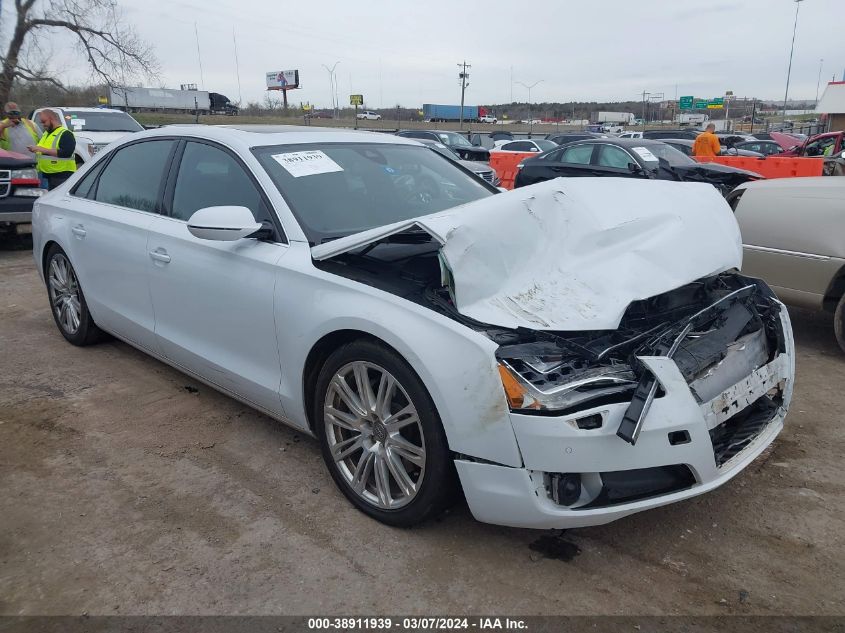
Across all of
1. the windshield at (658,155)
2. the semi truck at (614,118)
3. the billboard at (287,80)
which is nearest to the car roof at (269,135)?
the windshield at (658,155)

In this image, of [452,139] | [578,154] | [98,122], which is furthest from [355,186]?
[452,139]

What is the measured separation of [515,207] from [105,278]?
2907 mm

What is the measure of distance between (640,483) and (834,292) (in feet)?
10.9

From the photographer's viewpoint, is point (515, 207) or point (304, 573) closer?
point (304, 573)

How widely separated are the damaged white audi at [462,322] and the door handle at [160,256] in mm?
15

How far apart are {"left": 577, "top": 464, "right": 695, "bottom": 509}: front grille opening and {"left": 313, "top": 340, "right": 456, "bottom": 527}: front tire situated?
574 mm

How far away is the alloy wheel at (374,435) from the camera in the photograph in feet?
8.60

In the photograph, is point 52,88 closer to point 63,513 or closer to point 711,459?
point 63,513

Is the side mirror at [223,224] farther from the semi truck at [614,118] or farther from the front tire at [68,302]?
the semi truck at [614,118]

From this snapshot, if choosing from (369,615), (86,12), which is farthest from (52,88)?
(369,615)

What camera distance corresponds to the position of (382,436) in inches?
108

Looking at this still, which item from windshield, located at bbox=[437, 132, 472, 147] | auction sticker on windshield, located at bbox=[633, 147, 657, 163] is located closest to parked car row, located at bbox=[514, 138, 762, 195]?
auction sticker on windshield, located at bbox=[633, 147, 657, 163]

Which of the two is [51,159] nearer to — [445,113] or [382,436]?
[382,436]

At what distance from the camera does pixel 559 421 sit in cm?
223
